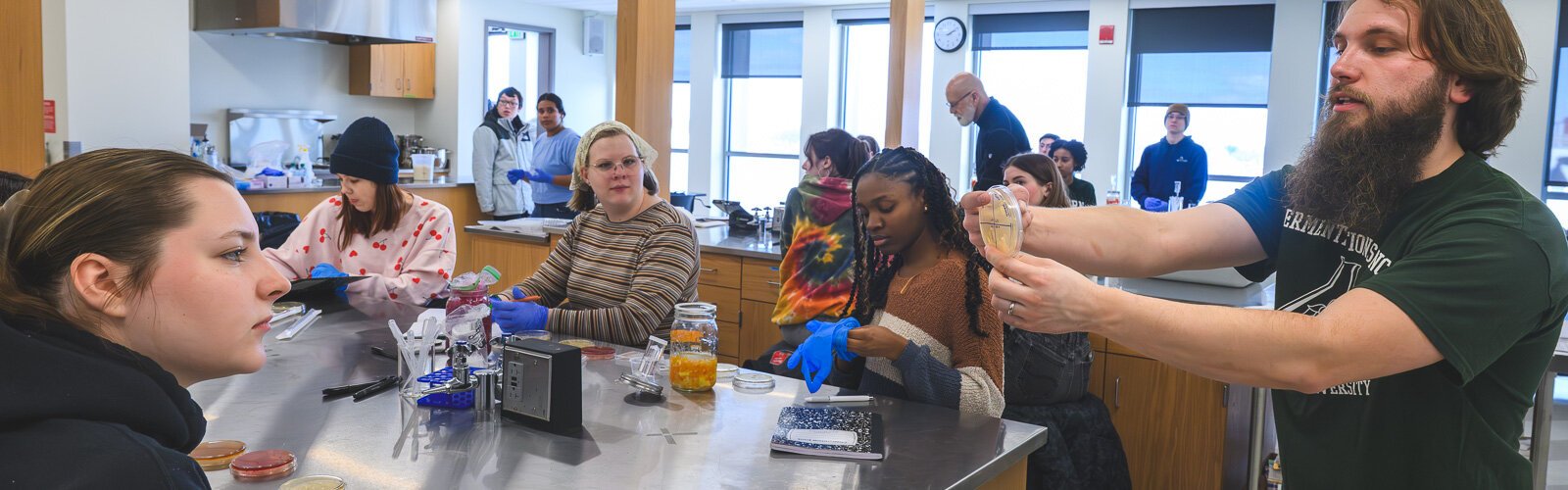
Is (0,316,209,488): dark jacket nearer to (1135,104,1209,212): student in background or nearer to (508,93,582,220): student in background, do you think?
(508,93,582,220): student in background

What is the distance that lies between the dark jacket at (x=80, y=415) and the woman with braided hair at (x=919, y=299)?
1.33 meters

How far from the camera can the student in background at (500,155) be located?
8.44 metres

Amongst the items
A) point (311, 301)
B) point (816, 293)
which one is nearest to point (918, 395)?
point (816, 293)

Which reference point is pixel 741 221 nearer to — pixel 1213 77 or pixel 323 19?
pixel 323 19

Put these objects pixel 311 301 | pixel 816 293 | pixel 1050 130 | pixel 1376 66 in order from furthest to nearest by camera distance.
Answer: pixel 1050 130 → pixel 816 293 → pixel 311 301 → pixel 1376 66

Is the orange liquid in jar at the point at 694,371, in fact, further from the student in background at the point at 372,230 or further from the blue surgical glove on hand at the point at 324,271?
the blue surgical glove on hand at the point at 324,271

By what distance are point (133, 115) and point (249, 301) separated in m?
6.45

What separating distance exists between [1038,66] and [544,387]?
8378 mm

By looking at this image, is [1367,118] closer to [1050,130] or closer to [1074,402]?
[1074,402]

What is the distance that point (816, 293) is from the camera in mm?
3635

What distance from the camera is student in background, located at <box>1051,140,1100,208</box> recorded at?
5.74 metres

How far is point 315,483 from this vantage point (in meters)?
1.48

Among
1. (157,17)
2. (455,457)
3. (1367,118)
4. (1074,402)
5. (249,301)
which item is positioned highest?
(157,17)

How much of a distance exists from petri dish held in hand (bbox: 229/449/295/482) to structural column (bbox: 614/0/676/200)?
3.33 m
